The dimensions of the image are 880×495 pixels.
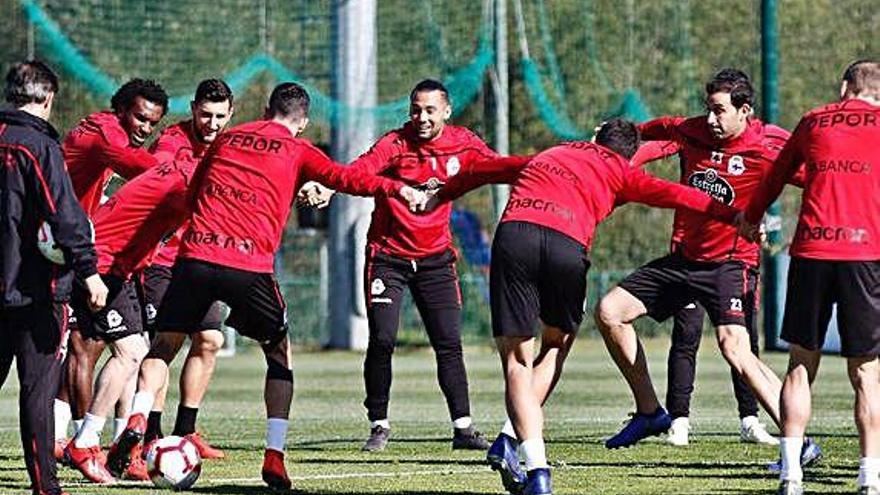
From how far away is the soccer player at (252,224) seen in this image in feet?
36.4

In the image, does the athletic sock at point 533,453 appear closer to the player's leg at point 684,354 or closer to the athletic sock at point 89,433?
the athletic sock at point 89,433

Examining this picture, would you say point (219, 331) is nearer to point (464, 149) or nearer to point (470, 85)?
point (464, 149)

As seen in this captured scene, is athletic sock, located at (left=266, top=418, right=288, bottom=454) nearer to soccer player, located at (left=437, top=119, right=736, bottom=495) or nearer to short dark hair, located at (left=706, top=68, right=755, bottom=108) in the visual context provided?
soccer player, located at (left=437, top=119, right=736, bottom=495)

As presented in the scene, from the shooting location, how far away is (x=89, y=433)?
12.1m

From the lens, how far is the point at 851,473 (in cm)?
1203

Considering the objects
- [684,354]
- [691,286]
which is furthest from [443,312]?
[691,286]

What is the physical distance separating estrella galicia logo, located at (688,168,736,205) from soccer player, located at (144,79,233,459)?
9.91 feet

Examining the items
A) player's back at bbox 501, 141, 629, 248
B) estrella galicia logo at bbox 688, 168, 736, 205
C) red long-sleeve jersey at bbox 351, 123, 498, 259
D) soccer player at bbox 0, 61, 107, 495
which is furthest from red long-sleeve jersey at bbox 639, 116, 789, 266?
soccer player at bbox 0, 61, 107, 495

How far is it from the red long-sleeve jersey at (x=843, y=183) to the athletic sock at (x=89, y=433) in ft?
13.7

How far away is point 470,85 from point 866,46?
626 centimetres

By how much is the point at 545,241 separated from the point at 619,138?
2.48 feet

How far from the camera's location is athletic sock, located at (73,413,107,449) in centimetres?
1205

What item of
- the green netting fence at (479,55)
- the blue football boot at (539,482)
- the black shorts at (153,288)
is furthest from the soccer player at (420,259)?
the green netting fence at (479,55)

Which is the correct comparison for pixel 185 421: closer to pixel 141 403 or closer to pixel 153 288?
pixel 141 403
